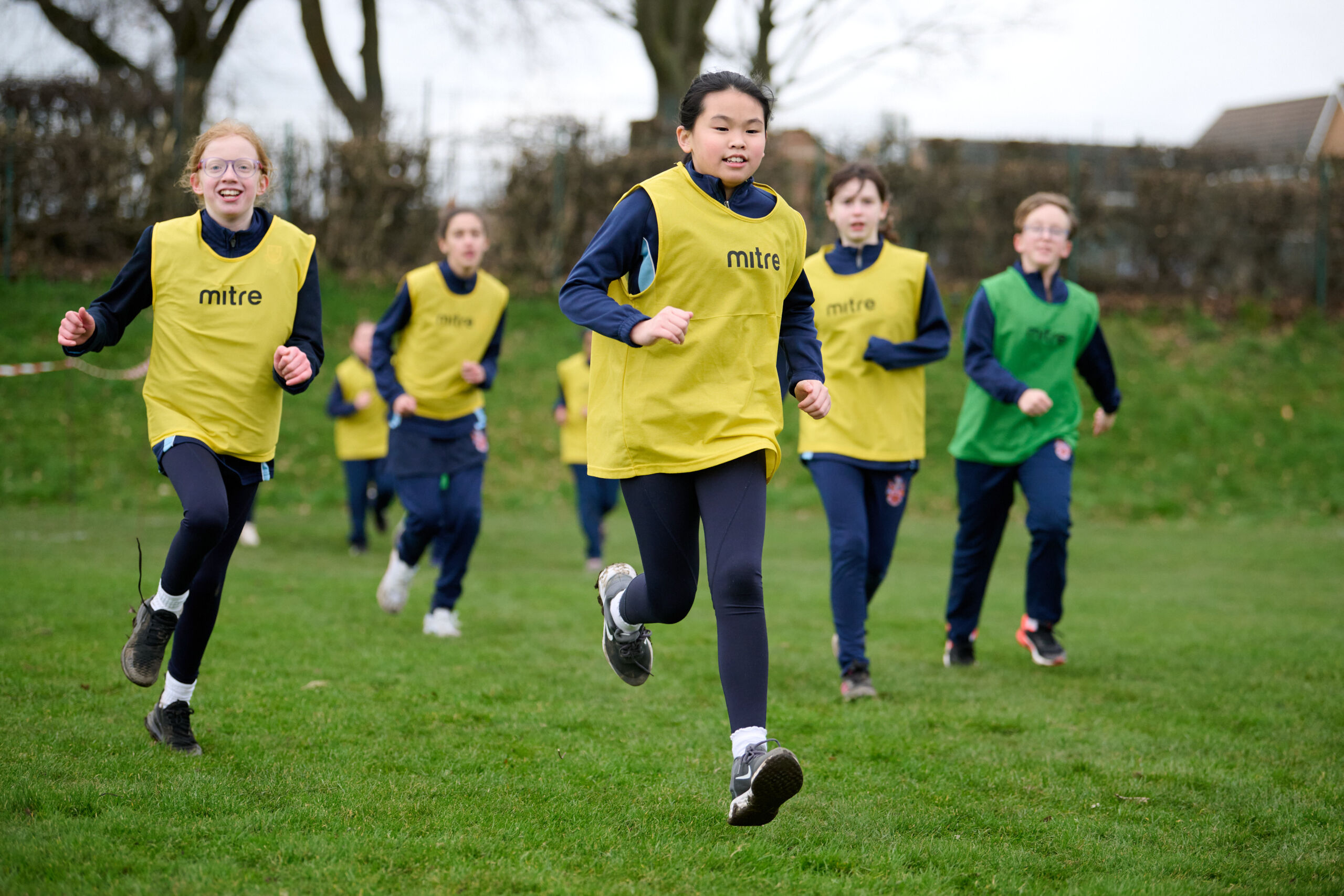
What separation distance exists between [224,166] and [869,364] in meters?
3.16

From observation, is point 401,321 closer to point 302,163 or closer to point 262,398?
point 262,398

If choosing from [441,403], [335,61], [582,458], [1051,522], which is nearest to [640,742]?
[1051,522]

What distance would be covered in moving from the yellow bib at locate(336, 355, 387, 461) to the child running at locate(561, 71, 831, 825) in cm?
799

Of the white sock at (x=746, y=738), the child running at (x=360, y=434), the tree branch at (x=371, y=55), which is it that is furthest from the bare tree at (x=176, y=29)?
the white sock at (x=746, y=738)

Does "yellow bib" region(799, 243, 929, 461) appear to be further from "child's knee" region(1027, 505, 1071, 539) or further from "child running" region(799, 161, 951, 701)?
"child's knee" region(1027, 505, 1071, 539)

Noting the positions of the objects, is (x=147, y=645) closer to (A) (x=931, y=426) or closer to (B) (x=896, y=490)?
(B) (x=896, y=490)

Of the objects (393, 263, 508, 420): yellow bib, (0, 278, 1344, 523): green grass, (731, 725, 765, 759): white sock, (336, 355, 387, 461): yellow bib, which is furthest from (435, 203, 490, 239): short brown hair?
(0, 278, 1344, 523): green grass

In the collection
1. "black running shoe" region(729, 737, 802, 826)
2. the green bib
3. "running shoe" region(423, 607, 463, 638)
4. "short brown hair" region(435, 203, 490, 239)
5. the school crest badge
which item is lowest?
"running shoe" region(423, 607, 463, 638)

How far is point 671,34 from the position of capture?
78.2 feet

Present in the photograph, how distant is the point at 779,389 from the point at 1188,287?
18725 millimetres

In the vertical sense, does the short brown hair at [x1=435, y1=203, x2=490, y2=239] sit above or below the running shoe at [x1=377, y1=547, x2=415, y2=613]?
above

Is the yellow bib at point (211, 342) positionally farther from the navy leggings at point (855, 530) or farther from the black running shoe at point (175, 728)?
the navy leggings at point (855, 530)

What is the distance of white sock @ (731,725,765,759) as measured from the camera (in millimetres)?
3457

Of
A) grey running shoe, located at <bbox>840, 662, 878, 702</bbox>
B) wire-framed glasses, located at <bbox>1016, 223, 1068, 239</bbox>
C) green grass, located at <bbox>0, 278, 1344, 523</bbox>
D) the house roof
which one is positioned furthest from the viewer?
the house roof
